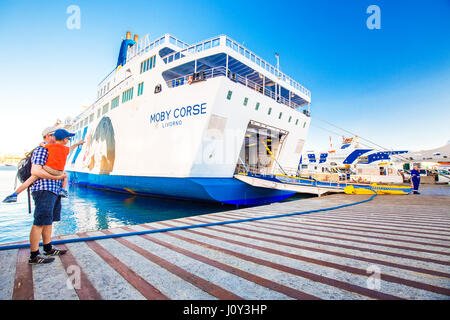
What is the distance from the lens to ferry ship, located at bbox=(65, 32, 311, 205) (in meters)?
11.1

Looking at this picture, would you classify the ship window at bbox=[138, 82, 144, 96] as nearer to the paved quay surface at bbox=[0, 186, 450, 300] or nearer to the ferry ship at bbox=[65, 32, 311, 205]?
the ferry ship at bbox=[65, 32, 311, 205]

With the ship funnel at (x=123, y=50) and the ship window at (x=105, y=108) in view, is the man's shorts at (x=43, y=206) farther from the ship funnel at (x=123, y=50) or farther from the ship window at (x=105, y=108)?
the ship funnel at (x=123, y=50)

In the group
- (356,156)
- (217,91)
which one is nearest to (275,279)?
(217,91)

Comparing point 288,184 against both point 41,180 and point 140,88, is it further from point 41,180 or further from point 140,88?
point 41,180

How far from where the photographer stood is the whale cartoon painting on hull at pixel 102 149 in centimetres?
1731

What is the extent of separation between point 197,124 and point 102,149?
12.9m

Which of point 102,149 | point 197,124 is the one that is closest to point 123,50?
point 102,149

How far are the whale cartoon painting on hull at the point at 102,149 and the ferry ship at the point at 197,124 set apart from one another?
0.30 ft

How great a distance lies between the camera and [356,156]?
36469mm

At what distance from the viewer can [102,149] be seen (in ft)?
62.6

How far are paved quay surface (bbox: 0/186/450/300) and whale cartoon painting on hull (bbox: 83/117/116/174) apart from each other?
1533 centimetres

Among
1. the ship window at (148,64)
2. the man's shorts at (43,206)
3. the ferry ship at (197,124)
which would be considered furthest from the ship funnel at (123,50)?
the man's shorts at (43,206)

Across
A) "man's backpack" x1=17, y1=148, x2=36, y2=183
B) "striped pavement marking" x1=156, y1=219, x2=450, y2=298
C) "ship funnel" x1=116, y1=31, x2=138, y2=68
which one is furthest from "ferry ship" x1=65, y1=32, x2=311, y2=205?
"man's backpack" x1=17, y1=148, x2=36, y2=183
